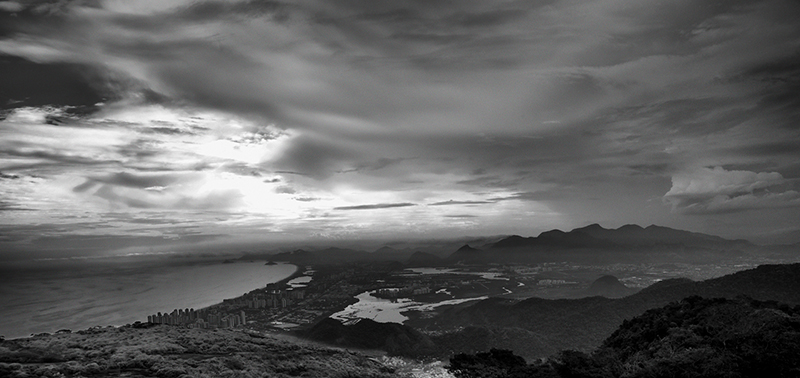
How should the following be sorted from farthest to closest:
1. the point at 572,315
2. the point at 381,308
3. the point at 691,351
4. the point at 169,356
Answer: the point at 381,308 < the point at 572,315 < the point at 691,351 < the point at 169,356

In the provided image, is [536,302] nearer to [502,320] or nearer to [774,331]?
[502,320]

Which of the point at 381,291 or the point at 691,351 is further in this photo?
the point at 381,291

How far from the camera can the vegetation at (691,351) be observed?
50.3 feet

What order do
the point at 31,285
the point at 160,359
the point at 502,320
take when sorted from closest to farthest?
the point at 160,359
the point at 502,320
the point at 31,285

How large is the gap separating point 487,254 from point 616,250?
196ft

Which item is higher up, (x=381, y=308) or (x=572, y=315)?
(x=572, y=315)

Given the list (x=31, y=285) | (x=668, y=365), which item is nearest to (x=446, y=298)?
(x=668, y=365)

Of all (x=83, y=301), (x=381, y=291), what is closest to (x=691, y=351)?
(x=381, y=291)

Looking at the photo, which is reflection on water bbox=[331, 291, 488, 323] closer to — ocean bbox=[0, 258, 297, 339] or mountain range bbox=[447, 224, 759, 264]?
ocean bbox=[0, 258, 297, 339]

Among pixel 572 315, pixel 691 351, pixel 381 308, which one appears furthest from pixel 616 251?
pixel 691 351

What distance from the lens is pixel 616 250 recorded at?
176250 millimetres

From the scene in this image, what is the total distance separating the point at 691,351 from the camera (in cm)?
1738

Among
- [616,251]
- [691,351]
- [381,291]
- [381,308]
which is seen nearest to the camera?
[691,351]

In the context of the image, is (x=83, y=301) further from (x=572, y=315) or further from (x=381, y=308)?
(x=572, y=315)
